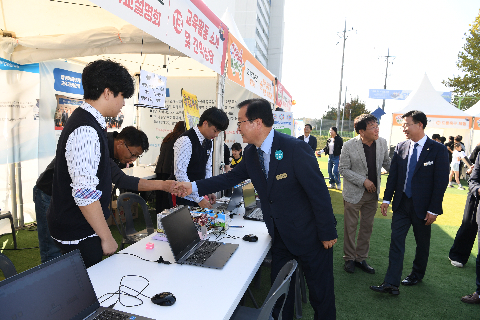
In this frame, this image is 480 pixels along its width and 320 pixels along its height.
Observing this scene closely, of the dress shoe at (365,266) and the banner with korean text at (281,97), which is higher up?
the banner with korean text at (281,97)

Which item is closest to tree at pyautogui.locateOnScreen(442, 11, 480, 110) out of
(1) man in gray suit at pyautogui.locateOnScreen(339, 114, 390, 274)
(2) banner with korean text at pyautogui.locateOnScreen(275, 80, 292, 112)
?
(2) banner with korean text at pyautogui.locateOnScreen(275, 80, 292, 112)

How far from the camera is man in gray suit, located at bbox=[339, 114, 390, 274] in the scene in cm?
306

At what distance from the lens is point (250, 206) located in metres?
2.98

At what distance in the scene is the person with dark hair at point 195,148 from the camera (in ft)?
8.30

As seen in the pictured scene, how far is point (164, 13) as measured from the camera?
210 centimetres

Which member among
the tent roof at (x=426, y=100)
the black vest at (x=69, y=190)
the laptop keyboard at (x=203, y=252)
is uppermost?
the tent roof at (x=426, y=100)

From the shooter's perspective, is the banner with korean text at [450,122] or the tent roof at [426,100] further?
the tent roof at [426,100]

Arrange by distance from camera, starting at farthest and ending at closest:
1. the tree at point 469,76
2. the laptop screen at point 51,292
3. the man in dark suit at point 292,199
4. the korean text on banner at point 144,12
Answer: the tree at point 469,76, the man in dark suit at point 292,199, the korean text on banner at point 144,12, the laptop screen at point 51,292

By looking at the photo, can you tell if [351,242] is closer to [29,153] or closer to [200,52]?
[200,52]

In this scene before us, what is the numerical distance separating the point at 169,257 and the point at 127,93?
96cm

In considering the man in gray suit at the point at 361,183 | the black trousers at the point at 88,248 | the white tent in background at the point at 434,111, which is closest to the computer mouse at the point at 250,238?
the black trousers at the point at 88,248

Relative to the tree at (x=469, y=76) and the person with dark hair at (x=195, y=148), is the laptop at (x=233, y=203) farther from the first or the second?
the tree at (x=469, y=76)

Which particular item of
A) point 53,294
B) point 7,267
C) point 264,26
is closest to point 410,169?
A: point 53,294

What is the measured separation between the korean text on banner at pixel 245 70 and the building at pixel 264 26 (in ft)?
104
